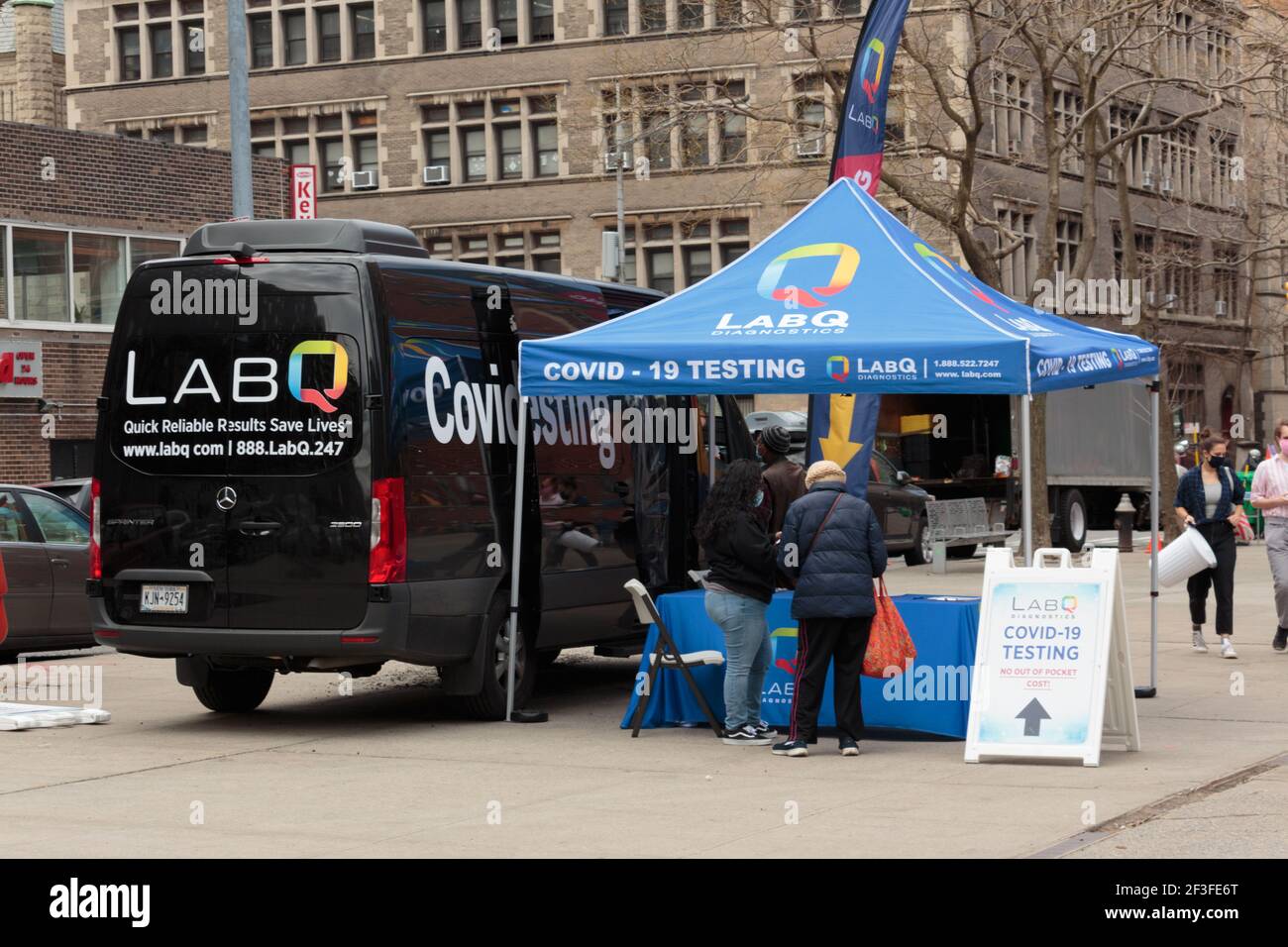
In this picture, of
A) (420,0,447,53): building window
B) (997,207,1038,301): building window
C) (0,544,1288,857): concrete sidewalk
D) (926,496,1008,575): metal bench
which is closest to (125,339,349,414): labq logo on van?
(0,544,1288,857): concrete sidewalk

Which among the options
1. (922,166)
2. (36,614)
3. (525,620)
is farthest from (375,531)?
(922,166)

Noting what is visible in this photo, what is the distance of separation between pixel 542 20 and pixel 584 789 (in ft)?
166

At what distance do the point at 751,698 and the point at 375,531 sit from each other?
2479 millimetres

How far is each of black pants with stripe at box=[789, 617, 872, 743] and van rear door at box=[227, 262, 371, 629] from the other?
8.65 ft

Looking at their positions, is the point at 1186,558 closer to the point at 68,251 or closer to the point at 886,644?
the point at 886,644

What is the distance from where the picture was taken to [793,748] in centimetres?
1131

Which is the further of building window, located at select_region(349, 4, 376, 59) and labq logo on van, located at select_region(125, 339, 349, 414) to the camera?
building window, located at select_region(349, 4, 376, 59)

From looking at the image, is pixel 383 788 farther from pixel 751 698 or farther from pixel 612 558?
pixel 612 558

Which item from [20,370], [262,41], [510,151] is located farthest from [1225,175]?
[20,370]

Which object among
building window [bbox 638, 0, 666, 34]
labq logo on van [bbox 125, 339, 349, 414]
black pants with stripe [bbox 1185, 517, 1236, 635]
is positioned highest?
building window [bbox 638, 0, 666, 34]

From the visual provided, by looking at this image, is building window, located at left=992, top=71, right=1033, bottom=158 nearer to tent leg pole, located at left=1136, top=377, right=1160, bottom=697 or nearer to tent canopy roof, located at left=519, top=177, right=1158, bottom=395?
tent leg pole, located at left=1136, top=377, right=1160, bottom=697

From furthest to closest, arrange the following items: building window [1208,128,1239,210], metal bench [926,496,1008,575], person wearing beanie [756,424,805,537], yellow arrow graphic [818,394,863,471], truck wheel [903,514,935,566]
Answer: building window [1208,128,1239,210] → truck wheel [903,514,935,566] → metal bench [926,496,1008,575] → yellow arrow graphic [818,394,863,471] → person wearing beanie [756,424,805,537]

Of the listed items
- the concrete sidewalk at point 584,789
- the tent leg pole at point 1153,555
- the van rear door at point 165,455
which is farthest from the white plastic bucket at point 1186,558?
the van rear door at point 165,455

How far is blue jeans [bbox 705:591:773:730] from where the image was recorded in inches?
459
